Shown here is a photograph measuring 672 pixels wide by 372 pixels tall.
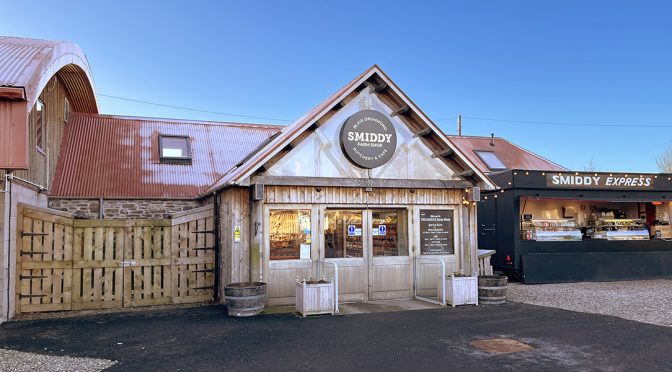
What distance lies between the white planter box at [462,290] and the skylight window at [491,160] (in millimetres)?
9975

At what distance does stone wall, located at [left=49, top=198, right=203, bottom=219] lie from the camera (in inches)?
555

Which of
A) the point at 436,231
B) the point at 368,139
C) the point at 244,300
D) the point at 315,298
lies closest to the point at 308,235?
the point at 315,298

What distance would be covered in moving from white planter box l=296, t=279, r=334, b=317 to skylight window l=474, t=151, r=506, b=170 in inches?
482

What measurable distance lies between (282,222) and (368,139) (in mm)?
2783

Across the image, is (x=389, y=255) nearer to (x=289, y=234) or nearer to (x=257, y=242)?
(x=289, y=234)

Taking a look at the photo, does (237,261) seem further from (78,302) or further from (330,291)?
(78,302)

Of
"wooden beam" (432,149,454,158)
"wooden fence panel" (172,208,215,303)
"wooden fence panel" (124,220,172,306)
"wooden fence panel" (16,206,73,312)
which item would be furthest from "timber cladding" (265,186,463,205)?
"wooden fence panel" (16,206,73,312)

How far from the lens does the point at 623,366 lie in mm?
6469

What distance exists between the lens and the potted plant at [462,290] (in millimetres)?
10945

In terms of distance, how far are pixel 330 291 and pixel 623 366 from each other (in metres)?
5.25

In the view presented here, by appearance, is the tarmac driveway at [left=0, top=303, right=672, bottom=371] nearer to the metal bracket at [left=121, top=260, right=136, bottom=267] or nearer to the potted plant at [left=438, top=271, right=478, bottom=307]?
the potted plant at [left=438, top=271, right=478, bottom=307]

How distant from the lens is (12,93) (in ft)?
26.2

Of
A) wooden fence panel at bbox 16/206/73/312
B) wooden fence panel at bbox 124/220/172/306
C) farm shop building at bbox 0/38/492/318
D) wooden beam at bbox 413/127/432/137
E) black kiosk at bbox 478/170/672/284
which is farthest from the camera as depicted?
black kiosk at bbox 478/170/672/284

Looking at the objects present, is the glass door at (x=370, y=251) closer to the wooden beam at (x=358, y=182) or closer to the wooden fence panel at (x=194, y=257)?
the wooden beam at (x=358, y=182)
